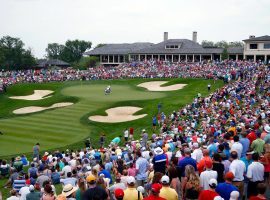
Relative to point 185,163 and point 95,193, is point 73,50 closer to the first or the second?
point 185,163

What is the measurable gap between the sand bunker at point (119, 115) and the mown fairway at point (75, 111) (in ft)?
2.80

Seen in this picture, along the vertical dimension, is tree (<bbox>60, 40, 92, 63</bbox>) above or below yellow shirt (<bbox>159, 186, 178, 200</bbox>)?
above

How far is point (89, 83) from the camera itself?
65.7m

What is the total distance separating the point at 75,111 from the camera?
45000 millimetres

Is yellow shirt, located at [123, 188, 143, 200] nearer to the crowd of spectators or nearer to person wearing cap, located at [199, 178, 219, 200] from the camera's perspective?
the crowd of spectators

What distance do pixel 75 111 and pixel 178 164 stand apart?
33752 mm

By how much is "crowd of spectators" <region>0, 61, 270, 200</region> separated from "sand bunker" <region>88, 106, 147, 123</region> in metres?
3.87

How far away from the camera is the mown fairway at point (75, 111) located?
33875mm

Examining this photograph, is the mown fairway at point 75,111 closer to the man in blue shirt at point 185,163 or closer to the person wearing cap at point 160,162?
the person wearing cap at point 160,162

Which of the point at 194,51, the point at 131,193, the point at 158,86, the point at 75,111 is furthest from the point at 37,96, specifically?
the point at 131,193

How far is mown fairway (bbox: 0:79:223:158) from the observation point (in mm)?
33875

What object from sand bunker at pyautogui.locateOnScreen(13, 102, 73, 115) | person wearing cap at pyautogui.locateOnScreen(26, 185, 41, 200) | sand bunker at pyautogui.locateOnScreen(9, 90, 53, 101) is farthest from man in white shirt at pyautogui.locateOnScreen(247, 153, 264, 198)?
sand bunker at pyautogui.locateOnScreen(9, 90, 53, 101)

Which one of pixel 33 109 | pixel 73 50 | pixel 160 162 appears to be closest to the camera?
pixel 160 162

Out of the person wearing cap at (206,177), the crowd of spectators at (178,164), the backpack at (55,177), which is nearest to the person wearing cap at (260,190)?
the crowd of spectators at (178,164)
